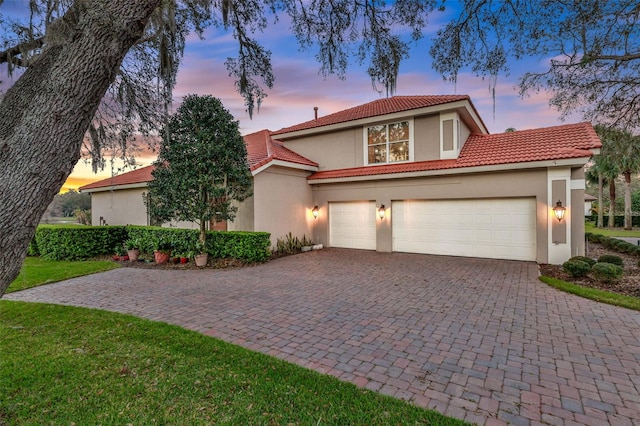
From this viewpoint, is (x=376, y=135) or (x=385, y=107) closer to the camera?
(x=376, y=135)

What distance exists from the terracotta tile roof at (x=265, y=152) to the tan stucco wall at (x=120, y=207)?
20.2 ft

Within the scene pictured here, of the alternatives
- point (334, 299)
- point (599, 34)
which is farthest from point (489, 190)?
point (334, 299)

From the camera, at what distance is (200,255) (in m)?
9.86

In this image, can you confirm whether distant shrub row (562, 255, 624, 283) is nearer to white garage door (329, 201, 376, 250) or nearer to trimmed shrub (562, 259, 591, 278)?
trimmed shrub (562, 259, 591, 278)

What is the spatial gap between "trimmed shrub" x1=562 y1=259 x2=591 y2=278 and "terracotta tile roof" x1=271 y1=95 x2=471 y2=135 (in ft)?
20.7

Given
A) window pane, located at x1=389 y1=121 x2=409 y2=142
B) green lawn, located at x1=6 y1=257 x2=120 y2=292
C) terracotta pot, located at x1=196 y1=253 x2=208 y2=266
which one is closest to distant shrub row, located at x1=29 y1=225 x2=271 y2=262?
terracotta pot, located at x1=196 y1=253 x2=208 y2=266

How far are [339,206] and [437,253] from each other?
→ 453 cm

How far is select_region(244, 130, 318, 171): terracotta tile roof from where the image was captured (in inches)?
449

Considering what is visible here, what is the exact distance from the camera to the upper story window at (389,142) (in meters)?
12.2

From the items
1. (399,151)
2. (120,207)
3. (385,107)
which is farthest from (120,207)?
(399,151)

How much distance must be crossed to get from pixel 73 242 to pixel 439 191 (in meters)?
13.8

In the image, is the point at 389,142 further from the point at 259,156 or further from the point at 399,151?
the point at 259,156

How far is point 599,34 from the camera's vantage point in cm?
654

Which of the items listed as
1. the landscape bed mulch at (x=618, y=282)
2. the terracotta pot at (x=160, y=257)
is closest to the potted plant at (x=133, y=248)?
the terracotta pot at (x=160, y=257)
